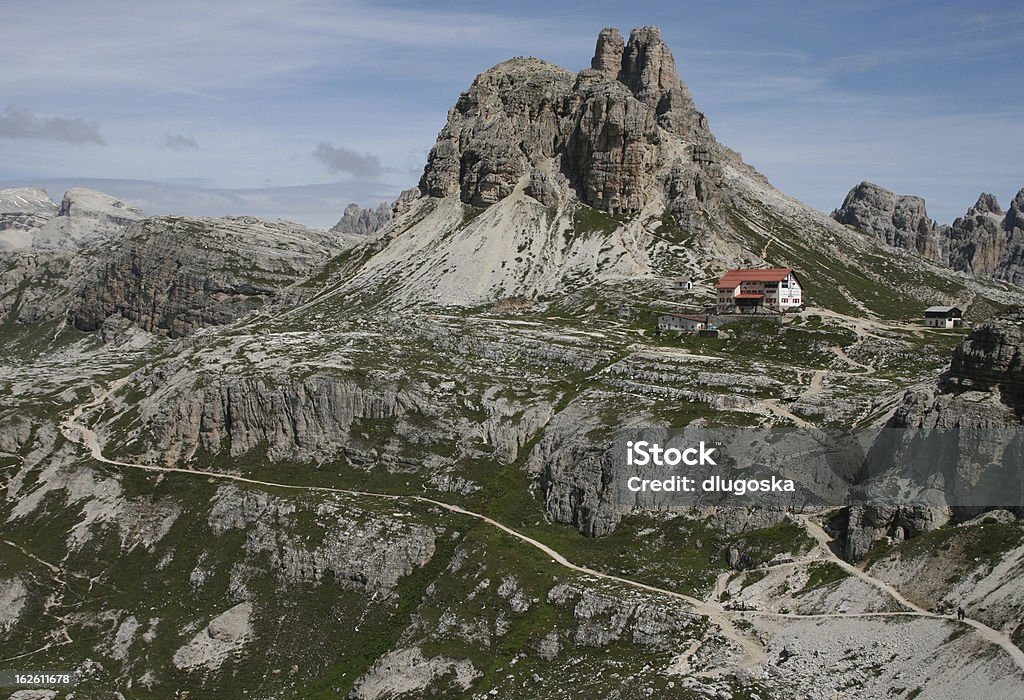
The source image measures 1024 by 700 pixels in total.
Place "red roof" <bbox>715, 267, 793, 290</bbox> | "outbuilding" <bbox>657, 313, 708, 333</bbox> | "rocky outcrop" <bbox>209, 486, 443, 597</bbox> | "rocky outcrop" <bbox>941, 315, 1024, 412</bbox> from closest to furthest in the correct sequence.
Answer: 1. "rocky outcrop" <bbox>941, 315, 1024, 412</bbox>
2. "rocky outcrop" <bbox>209, 486, 443, 597</bbox>
3. "outbuilding" <bbox>657, 313, 708, 333</bbox>
4. "red roof" <bbox>715, 267, 793, 290</bbox>

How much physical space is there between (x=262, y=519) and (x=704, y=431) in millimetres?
60651

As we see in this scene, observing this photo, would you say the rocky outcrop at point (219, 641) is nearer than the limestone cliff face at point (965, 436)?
No

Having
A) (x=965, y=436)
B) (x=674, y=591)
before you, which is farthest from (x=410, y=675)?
(x=965, y=436)

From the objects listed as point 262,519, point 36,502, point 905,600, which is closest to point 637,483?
point 905,600

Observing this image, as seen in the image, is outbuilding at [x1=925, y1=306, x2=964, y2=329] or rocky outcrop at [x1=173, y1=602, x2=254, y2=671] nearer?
rocky outcrop at [x1=173, y1=602, x2=254, y2=671]

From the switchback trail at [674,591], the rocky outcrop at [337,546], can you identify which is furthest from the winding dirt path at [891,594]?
the rocky outcrop at [337,546]

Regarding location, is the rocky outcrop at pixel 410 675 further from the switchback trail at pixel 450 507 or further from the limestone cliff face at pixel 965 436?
the limestone cliff face at pixel 965 436

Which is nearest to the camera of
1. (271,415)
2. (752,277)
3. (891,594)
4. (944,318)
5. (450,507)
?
(891,594)

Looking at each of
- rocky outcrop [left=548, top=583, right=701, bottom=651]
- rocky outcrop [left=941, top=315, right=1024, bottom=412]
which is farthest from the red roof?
rocky outcrop [left=548, top=583, right=701, bottom=651]

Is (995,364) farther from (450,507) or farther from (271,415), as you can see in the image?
(271,415)

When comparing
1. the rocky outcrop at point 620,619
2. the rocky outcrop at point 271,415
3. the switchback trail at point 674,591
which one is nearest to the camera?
the switchback trail at point 674,591

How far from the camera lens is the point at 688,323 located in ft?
586

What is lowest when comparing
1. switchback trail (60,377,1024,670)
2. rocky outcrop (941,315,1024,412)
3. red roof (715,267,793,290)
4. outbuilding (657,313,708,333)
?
switchback trail (60,377,1024,670)

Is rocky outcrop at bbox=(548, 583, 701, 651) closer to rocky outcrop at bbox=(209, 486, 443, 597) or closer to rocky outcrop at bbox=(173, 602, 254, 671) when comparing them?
rocky outcrop at bbox=(209, 486, 443, 597)
